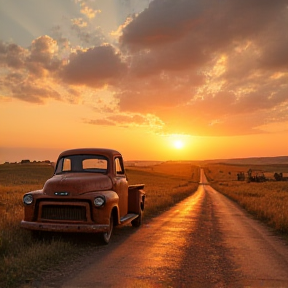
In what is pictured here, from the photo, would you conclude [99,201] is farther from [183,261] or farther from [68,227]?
[183,261]

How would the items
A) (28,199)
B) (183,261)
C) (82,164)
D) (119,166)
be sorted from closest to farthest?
(183,261) < (28,199) < (82,164) < (119,166)

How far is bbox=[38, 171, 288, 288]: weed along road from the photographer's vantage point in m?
6.13

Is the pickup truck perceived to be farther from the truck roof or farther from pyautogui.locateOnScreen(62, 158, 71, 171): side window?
the truck roof

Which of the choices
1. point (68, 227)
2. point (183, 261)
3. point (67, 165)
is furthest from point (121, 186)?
point (183, 261)

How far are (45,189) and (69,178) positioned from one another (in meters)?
0.68

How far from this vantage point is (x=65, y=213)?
8.85 meters

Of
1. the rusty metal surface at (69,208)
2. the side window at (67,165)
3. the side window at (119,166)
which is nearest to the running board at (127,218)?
the rusty metal surface at (69,208)

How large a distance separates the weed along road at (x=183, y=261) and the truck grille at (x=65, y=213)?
98 cm

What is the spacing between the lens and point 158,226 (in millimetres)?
13172

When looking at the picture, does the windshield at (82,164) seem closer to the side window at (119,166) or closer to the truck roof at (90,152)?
the truck roof at (90,152)

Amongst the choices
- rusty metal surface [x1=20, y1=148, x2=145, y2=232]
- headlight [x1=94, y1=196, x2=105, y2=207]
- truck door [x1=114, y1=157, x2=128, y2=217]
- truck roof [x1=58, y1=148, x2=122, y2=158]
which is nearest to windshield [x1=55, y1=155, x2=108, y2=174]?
truck roof [x1=58, y1=148, x2=122, y2=158]

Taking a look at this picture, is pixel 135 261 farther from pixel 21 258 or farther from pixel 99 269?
pixel 21 258

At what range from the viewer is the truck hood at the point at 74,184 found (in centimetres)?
895

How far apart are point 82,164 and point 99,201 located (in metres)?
2.19
